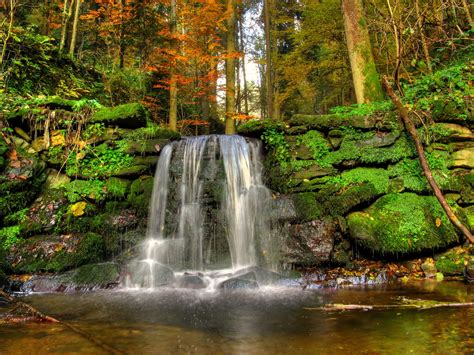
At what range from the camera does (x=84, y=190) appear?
7.73 meters

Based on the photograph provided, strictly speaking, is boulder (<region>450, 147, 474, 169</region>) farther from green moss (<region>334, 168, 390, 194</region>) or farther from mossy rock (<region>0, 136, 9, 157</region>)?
mossy rock (<region>0, 136, 9, 157</region>)

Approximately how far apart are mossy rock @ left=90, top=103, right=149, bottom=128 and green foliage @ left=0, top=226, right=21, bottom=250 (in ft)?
9.76

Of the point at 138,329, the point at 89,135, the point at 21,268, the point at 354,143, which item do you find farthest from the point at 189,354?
the point at 89,135

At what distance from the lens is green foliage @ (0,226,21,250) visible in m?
6.85

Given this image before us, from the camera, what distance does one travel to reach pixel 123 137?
8.41m

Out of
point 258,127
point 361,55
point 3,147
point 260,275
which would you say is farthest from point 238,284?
point 361,55

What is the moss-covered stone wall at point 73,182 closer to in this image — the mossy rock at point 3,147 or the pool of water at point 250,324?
the mossy rock at point 3,147

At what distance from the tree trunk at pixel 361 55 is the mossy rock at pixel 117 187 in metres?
6.41

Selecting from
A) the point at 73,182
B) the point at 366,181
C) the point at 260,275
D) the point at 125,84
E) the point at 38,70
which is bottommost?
the point at 260,275

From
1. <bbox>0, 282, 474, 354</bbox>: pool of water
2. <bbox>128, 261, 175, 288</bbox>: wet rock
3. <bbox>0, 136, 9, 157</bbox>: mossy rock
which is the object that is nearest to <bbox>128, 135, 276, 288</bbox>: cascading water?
<bbox>128, 261, 175, 288</bbox>: wet rock

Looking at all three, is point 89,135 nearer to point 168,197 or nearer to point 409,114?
point 168,197

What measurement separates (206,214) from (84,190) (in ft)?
9.16

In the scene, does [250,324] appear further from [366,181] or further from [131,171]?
[131,171]

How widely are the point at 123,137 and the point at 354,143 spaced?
542 centimetres
